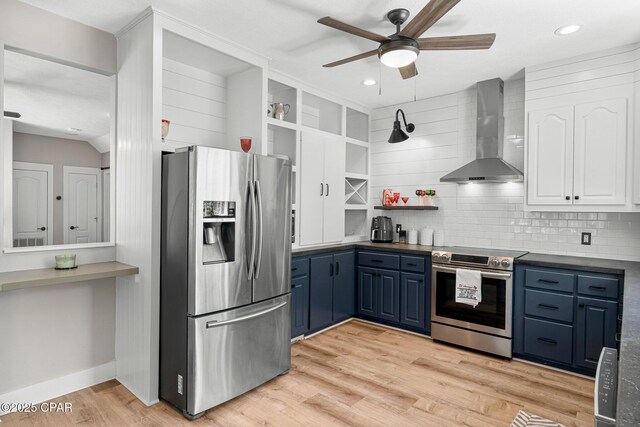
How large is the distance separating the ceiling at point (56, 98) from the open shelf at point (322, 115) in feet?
7.00

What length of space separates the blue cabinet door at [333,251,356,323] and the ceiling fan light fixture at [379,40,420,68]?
2.24 m

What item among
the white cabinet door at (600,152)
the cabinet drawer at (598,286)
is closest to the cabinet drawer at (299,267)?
the cabinet drawer at (598,286)

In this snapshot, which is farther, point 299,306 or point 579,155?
point 299,306

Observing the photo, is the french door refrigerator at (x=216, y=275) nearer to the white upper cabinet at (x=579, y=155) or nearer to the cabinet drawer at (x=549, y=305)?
the cabinet drawer at (x=549, y=305)

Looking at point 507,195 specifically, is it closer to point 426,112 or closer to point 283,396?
point 426,112

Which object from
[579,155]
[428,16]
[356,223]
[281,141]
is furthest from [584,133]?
[281,141]

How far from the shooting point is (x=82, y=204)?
112 inches

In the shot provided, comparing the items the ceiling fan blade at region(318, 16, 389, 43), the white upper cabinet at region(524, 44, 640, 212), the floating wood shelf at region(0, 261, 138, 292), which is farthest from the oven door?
the floating wood shelf at region(0, 261, 138, 292)

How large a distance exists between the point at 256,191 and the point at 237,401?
4.92 ft

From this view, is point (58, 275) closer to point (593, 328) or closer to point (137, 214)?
point (137, 214)

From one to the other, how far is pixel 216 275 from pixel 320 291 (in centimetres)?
166

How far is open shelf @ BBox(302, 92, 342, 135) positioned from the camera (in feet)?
14.7

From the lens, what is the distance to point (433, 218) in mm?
4535

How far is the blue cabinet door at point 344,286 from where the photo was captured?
418 centimetres
